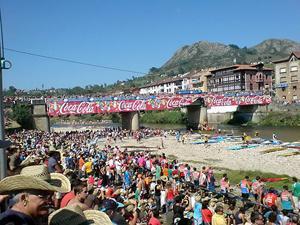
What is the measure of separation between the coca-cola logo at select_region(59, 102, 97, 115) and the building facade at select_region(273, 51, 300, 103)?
143ft

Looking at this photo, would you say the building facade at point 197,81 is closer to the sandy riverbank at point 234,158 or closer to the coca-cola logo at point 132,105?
the coca-cola logo at point 132,105

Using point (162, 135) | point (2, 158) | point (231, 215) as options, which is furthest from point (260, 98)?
point (2, 158)

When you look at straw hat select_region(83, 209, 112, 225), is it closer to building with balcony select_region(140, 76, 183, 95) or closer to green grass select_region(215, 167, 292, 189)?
green grass select_region(215, 167, 292, 189)

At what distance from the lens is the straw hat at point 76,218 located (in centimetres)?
391

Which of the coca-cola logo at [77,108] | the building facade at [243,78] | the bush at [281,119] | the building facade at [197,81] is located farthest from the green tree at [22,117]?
the building facade at [197,81]

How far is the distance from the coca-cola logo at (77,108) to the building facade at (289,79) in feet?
143

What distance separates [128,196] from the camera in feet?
48.5

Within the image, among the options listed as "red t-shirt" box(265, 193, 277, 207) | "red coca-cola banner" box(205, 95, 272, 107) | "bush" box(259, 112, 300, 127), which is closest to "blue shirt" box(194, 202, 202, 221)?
"red t-shirt" box(265, 193, 277, 207)

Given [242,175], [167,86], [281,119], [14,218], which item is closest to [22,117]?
[281,119]

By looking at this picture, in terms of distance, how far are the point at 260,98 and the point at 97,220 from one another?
76.9 metres

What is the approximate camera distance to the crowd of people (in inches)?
136

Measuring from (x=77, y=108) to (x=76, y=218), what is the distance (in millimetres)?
54500

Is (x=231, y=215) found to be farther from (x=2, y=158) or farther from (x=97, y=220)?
(x=97, y=220)

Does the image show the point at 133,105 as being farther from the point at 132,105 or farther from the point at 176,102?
the point at 176,102
